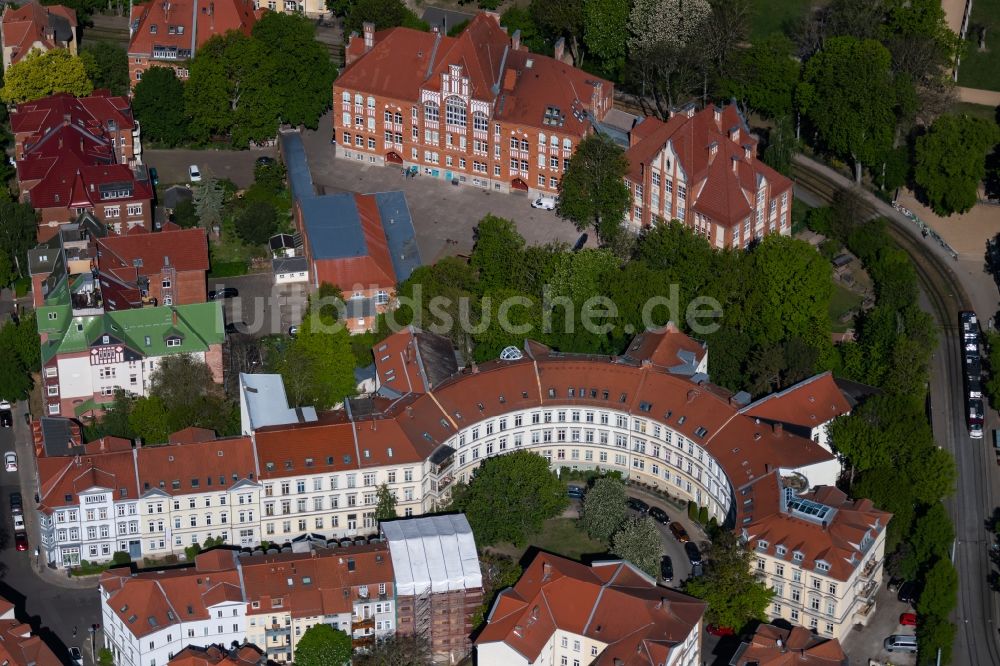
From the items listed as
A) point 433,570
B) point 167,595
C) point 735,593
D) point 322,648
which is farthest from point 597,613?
point 167,595

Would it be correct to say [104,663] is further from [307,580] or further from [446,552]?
[446,552]

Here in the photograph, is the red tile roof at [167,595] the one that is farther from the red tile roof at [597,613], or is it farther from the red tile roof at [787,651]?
the red tile roof at [787,651]

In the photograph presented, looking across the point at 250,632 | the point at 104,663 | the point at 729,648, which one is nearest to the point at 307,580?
the point at 250,632

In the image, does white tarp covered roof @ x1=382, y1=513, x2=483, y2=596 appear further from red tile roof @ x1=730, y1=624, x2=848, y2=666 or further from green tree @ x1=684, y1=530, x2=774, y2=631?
red tile roof @ x1=730, y1=624, x2=848, y2=666

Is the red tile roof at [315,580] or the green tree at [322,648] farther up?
the red tile roof at [315,580]

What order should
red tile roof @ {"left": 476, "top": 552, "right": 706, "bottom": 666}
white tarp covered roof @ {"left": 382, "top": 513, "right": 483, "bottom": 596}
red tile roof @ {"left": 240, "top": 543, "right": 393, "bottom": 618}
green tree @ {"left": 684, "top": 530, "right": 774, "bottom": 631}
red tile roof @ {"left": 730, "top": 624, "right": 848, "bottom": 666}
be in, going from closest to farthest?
red tile roof @ {"left": 476, "top": 552, "right": 706, "bottom": 666}
red tile roof @ {"left": 730, "top": 624, "right": 848, "bottom": 666}
red tile roof @ {"left": 240, "top": 543, "right": 393, "bottom": 618}
white tarp covered roof @ {"left": 382, "top": 513, "right": 483, "bottom": 596}
green tree @ {"left": 684, "top": 530, "right": 774, "bottom": 631}

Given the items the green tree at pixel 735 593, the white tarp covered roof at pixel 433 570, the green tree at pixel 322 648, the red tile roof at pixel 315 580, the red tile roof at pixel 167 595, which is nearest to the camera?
the green tree at pixel 322 648

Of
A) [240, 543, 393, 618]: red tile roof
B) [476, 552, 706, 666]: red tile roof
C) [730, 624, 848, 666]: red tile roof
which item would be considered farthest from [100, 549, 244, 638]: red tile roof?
[730, 624, 848, 666]: red tile roof

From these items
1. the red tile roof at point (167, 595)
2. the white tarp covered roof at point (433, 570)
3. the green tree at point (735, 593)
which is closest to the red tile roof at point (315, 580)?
the white tarp covered roof at point (433, 570)
